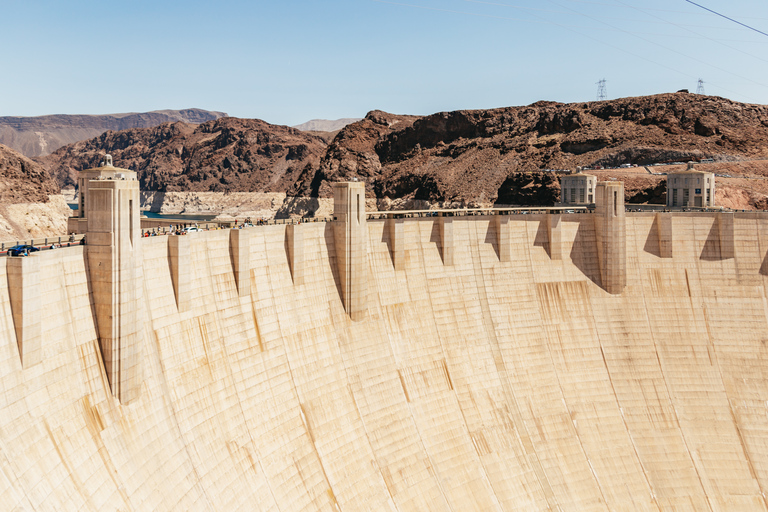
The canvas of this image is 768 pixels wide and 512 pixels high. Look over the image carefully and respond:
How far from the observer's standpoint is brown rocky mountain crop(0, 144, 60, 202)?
8438 centimetres

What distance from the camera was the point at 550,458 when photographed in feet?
102

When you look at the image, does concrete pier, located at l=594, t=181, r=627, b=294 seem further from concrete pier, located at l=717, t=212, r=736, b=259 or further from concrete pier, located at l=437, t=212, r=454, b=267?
concrete pier, located at l=437, t=212, r=454, b=267

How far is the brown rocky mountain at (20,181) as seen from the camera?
84.4m

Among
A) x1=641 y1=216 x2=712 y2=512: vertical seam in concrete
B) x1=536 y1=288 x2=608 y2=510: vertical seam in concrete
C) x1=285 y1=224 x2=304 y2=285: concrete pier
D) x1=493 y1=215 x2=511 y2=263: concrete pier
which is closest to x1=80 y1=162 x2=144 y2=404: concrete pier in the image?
x1=285 y1=224 x2=304 y2=285: concrete pier

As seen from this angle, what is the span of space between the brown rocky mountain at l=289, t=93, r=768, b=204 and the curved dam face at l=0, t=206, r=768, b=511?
39772 mm

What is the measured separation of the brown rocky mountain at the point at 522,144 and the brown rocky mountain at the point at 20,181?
57915 mm

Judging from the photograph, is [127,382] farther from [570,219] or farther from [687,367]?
[687,367]

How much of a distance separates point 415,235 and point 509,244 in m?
5.79

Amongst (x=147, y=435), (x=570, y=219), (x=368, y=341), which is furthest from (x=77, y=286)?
(x=570, y=219)

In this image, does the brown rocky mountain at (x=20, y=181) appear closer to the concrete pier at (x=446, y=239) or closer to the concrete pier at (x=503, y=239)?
the concrete pier at (x=446, y=239)

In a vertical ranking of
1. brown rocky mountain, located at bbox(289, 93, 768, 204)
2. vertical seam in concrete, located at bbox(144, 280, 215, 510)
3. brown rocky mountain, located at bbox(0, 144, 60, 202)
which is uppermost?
brown rocky mountain, located at bbox(289, 93, 768, 204)

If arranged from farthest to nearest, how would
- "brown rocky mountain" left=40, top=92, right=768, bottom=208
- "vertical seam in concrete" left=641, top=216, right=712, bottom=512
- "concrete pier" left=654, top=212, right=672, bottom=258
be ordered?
"brown rocky mountain" left=40, top=92, right=768, bottom=208, "concrete pier" left=654, top=212, right=672, bottom=258, "vertical seam in concrete" left=641, top=216, right=712, bottom=512

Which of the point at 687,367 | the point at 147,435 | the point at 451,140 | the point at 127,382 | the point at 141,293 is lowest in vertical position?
the point at 687,367

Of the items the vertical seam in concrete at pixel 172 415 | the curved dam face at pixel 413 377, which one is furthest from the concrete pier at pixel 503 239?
the vertical seam in concrete at pixel 172 415
